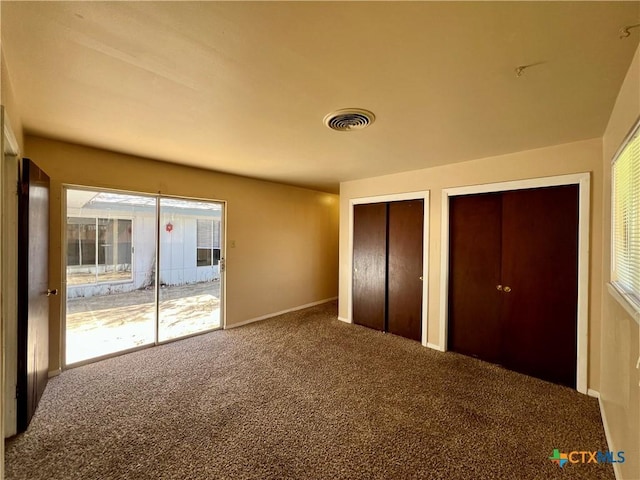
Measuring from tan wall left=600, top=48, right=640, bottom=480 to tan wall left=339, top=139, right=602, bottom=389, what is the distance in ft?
0.52

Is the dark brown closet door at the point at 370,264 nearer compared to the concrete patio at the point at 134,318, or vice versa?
the concrete patio at the point at 134,318

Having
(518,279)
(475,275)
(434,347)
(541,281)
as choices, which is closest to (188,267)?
(434,347)

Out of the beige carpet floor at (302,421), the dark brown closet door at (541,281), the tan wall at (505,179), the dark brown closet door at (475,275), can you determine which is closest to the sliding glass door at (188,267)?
the beige carpet floor at (302,421)

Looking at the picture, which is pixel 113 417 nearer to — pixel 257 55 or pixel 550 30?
A: pixel 257 55

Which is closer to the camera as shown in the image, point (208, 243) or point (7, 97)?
point (7, 97)

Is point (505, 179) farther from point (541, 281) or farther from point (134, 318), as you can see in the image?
point (134, 318)

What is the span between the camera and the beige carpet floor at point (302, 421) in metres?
1.74

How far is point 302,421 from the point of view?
2.17m

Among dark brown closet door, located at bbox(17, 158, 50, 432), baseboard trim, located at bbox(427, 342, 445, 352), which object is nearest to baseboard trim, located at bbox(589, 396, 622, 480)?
baseboard trim, located at bbox(427, 342, 445, 352)

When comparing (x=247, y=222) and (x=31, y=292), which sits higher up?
(x=247, y=222)

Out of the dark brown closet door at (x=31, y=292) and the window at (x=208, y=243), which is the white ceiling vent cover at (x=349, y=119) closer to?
the dark brown closet door at (x=31, y=292)

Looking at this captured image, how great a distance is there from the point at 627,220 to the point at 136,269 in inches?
192

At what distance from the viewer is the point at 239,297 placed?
4.52m

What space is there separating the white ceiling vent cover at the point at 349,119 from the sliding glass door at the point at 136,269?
2.67 meters
